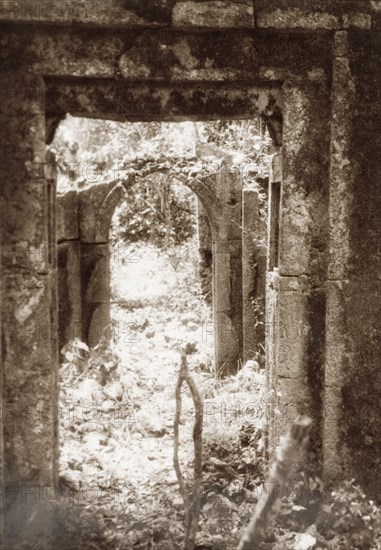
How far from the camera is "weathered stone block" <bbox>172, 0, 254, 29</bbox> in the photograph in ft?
11.1

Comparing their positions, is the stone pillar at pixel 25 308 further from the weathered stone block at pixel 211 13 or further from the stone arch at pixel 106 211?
the stone arch at pixel 106 211

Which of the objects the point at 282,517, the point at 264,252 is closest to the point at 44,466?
the point at 282,517

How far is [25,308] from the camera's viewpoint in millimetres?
3549

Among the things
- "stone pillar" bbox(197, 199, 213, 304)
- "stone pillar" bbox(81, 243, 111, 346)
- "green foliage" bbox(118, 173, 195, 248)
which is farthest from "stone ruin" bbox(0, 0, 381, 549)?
"green foliage" bbox(118, 173, 195, 248)

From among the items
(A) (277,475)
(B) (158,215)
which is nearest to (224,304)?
(A) (277,475)

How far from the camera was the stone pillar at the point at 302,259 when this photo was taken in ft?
11.7

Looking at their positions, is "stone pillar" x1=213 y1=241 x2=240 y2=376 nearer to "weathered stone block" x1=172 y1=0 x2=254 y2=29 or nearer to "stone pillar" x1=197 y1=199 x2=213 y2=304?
"stone pillar" x1=197 y1=199 x2=213 y2=304

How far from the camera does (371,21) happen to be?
347 cm

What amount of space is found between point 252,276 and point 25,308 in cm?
442

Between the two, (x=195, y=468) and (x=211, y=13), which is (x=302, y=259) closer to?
(x=195, y=468)

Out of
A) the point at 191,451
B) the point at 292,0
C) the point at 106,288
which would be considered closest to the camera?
the point at 292,0

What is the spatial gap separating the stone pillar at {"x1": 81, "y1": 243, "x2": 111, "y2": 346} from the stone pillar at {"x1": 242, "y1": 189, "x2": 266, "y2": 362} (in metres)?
2.10

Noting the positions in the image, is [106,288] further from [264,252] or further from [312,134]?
[312,134]

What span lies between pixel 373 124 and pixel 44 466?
3.09 meters
